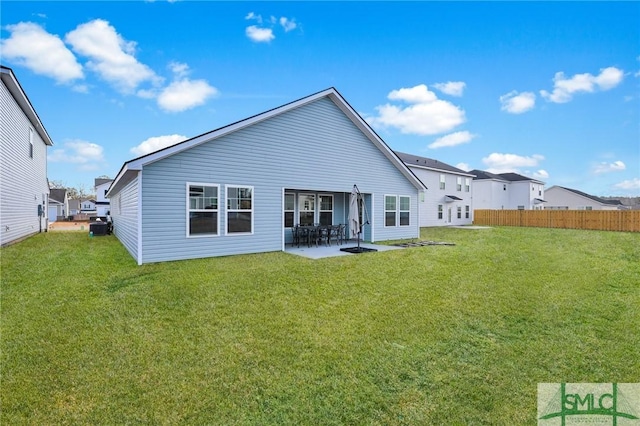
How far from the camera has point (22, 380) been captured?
3303 mm

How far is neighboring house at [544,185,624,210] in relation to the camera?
40469mm

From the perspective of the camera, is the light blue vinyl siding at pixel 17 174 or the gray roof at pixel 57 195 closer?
the light blue vinyl siding at pixel 17 174

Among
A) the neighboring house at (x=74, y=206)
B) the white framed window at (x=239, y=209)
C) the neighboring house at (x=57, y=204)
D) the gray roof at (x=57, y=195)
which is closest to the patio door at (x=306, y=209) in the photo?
the white framed window at (x=239, y=209)

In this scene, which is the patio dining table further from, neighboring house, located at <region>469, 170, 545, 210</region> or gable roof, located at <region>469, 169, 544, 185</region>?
gable roof, located at <region>469, 169, 544, 185</region>

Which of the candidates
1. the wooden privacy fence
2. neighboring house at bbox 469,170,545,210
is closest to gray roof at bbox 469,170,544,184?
neighboring house at bbox 469,170,545,210

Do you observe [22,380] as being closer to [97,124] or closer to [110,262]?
[110,262]

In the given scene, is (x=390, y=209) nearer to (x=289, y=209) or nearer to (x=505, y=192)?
(x=289, y=209)

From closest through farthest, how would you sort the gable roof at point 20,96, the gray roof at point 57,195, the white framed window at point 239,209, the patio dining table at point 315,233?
the white framed window at point 239,209 → the gable roof at point 20,96 → the patio dining table at point 315,233 → the gray roof at point 57,195

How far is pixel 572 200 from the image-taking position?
41.8 metres

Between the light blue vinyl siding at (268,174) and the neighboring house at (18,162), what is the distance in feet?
23.2

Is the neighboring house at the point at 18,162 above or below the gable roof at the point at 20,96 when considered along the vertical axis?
below

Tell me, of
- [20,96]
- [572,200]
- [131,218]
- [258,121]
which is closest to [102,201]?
[20,96]

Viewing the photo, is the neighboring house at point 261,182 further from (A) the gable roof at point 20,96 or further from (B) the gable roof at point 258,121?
(A) the gable roof at point 20,96

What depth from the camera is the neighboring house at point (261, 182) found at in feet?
29.6
